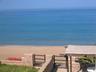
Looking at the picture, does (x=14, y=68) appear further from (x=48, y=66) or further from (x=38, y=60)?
(x=48, y=66)

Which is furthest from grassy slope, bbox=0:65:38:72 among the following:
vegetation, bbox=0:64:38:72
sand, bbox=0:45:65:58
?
sand, bbox=0:45:65:58

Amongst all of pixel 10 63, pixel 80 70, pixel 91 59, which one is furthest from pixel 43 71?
pixel 10 63

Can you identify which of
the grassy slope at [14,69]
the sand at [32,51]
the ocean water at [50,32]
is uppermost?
the ocean water at [50,32]

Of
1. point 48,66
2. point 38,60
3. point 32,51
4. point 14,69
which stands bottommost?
point 14,69

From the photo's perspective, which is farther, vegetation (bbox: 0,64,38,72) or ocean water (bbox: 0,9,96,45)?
ocean water (bbox: 0,9,96,45)

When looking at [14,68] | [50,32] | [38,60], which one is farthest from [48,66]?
[50,32]

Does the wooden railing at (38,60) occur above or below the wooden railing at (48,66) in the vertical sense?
above

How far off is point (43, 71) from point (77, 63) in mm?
3326

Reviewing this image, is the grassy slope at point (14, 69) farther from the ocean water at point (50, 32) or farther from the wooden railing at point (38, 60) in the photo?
the ocean water at point (50, 32)

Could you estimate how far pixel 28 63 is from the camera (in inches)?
746

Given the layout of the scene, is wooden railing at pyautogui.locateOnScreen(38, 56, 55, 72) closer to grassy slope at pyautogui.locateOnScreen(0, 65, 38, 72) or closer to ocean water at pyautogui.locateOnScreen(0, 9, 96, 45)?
grassy slope at pyautogui.locateOnScreen(0, 65, 38, 72)

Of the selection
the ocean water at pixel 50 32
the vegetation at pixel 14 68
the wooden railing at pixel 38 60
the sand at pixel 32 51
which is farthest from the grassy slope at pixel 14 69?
the ocean water at pixel 50 32

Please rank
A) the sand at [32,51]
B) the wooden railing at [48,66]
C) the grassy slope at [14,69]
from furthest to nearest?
the sand at [32,51] < the grassy slope at [14,69] < the wooden railing at [48,66]

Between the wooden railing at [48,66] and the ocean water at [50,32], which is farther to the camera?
the ocean water at [50,32]
